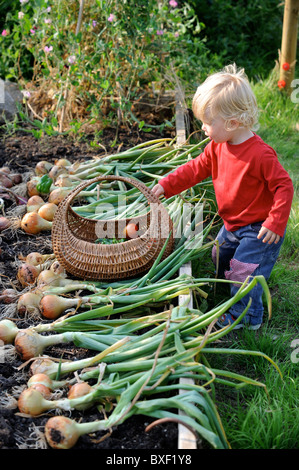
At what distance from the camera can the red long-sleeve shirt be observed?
2.14m

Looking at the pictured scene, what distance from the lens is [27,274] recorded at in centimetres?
232

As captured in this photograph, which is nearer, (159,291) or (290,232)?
(159,291)

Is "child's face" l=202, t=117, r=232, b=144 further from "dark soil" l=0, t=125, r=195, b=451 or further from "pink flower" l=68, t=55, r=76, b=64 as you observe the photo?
"pink flower" l=68, t=55, r=76, b=64

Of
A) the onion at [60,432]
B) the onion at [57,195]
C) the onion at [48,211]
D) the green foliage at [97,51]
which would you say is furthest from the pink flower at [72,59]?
the onion at [60,432]

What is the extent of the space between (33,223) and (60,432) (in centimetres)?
141

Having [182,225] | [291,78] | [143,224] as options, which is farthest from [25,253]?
[291,78]

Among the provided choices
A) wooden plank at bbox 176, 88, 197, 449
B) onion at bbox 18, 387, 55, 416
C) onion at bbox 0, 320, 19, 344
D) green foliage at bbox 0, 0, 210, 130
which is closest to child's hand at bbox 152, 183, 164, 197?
wooden plank at bbox 176, 88, 197, 449

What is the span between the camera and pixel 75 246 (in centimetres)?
A: 236

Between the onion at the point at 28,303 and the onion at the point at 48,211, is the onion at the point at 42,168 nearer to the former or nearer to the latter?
the onion at the point at 48,211

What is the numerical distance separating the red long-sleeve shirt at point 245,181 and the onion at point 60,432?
112 cm

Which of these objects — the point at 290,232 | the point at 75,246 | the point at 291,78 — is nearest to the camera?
the point at 75,246

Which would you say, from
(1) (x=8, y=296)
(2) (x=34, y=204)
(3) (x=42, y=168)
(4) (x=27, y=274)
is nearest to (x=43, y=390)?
(1) (x=8, y=296)
